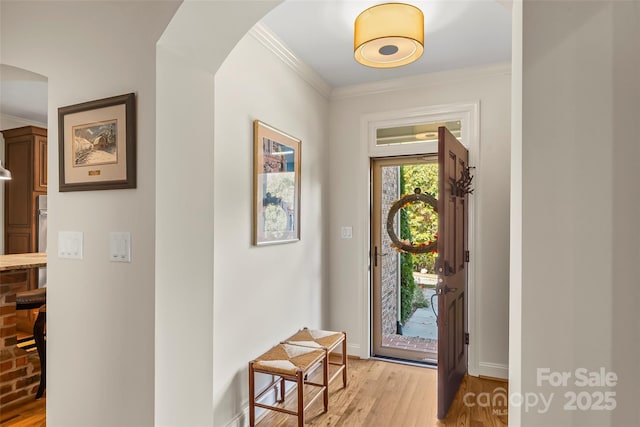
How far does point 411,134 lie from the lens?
3287 millimetres

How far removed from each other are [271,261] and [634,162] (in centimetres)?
216

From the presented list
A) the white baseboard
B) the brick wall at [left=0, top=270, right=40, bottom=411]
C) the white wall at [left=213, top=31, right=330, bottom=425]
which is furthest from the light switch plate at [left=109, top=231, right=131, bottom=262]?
the white baseboard

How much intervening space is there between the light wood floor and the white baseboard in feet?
0.17

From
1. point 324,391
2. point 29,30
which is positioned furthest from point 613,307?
point 29,30

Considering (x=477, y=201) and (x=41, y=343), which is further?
(x=477, y=201)

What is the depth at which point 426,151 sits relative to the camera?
321cm

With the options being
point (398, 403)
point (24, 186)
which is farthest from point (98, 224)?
point (24, 186)

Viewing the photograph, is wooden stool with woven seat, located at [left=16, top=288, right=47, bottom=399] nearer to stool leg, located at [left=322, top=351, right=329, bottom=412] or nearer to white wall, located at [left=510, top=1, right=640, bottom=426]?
stool leg, located at [left=322, top=351, right=329, bottom=412]

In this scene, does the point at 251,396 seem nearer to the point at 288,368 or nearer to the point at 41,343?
the point at 288,368

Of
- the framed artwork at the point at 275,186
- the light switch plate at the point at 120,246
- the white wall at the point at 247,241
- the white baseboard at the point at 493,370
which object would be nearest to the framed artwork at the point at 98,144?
the light switch plate at the point at 120,246

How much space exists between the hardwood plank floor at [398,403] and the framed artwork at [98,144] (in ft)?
5.97

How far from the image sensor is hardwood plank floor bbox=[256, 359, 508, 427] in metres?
2.31

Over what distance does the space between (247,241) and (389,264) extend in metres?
1.72

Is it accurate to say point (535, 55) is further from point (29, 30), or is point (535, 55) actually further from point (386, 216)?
point (386, 216)
